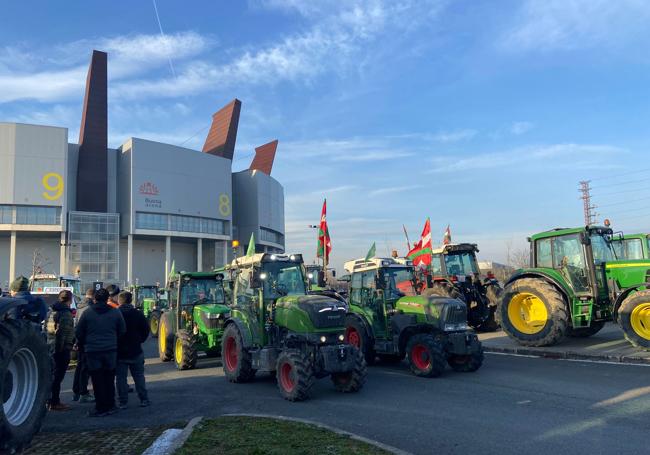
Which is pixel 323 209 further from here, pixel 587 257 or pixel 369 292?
pixel 587 257

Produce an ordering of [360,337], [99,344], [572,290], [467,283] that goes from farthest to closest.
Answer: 1. [467,283]
2. [572,290]
3. [360,337]
4. [99,344]

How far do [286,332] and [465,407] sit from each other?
313 cm

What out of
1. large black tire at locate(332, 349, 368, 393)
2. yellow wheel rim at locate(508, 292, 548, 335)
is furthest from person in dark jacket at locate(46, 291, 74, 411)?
yellow wheel rim at locate(508, 292, 548, 335)

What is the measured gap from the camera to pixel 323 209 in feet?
56.4

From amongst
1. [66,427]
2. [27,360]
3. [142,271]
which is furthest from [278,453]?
[142,271]

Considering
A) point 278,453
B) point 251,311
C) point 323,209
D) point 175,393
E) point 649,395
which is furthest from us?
point 323,209

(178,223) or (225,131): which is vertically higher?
(225,131)

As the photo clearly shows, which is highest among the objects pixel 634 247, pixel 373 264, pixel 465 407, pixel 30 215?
pixel 30 215

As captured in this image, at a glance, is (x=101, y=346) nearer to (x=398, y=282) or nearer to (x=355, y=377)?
(x=355, y=377)

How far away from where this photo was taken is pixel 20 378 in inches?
208

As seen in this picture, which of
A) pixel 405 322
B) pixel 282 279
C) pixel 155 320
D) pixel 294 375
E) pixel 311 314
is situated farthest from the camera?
pixel 155 320

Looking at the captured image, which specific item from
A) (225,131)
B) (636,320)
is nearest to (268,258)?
(636,320)

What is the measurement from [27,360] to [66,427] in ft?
5.01

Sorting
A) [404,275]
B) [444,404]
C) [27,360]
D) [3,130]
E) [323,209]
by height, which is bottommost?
[444,404]
